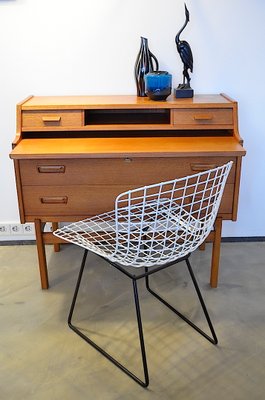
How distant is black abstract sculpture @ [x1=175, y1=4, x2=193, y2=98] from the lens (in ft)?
6.64

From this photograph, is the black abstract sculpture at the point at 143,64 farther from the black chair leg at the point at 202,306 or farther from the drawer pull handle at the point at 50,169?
the black chair leg at the point at 202,306

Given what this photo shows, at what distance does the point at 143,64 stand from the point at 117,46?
202mm

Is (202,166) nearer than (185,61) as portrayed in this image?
Yes

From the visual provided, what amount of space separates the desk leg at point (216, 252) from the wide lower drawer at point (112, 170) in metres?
0.26

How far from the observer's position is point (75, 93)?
225cm

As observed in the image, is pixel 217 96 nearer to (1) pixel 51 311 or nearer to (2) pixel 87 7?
(2) pixel 87 7

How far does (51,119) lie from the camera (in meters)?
1.97

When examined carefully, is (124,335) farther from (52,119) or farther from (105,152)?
(52,119)

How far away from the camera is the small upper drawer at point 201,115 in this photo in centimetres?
198

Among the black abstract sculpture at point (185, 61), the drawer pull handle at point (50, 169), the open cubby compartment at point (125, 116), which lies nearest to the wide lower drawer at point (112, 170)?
the drawer pull handle at point (50, 169)

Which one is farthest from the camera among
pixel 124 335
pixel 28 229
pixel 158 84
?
pixel 28 229

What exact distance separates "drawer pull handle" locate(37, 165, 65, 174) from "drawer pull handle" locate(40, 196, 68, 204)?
0.40 ft

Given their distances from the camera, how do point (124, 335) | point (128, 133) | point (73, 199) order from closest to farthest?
point (124, 335) → point (73, 199) → point (128, 133)

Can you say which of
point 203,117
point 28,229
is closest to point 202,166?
point 203,117
